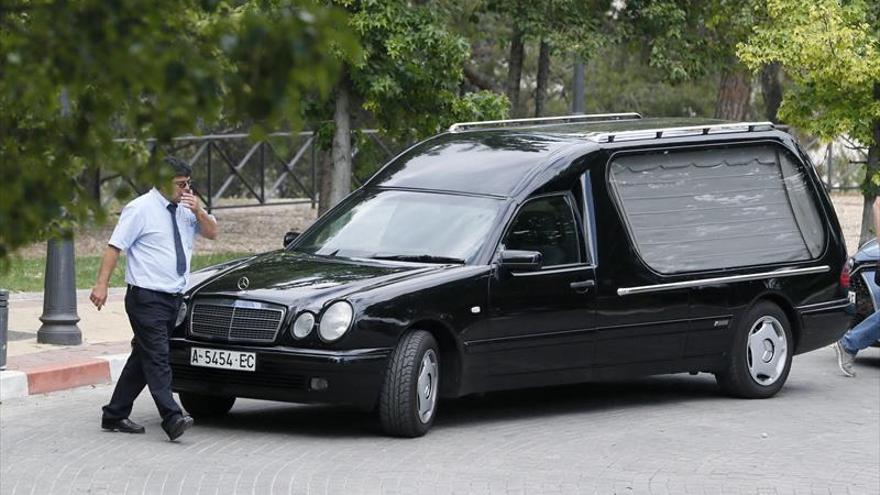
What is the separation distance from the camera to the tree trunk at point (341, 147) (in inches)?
936

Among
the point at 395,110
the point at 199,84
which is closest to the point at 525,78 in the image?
the point at 395,110

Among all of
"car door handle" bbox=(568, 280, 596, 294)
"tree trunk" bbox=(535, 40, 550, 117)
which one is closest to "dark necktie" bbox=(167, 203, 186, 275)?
"car door handle" bbox=(568, 280, 596, 294)

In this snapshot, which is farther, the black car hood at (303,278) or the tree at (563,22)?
the tree at (563,22)

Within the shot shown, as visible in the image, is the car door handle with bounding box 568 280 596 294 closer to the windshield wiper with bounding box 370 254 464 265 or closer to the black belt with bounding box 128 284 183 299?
the windshield wiper with bounding box 370 254 464 265

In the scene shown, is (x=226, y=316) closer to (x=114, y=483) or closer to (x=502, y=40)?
(x=114, y=483)

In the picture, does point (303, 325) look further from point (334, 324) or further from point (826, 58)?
point (826, 58)

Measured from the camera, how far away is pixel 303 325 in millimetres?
10312

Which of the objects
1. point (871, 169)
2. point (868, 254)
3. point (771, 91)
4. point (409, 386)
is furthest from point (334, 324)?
point (771, 91)

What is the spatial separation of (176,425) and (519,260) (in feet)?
7.62

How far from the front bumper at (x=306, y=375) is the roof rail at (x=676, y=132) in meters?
2.61

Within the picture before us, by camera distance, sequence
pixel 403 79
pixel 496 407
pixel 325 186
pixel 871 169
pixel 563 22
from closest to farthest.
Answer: pixel 496 407, pixel 871 169, pixel 403 79, pixel 563 22, pixel 325 186

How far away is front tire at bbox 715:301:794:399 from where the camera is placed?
12.5 meters

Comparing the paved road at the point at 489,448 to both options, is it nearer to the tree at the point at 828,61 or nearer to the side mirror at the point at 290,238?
the side mirror at the point at 290,238

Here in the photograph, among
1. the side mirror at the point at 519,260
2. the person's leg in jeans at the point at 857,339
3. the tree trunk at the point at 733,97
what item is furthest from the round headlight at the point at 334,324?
the tree trunk at the point at 733,97
